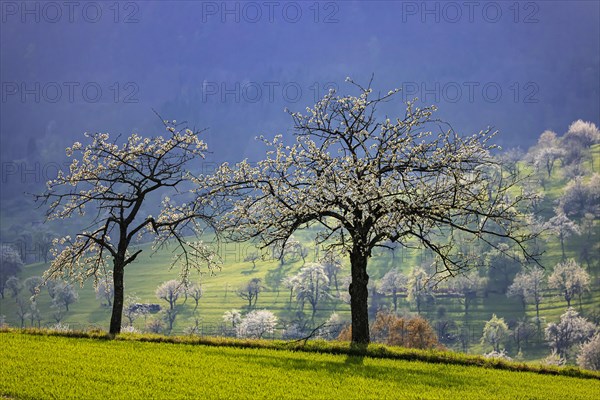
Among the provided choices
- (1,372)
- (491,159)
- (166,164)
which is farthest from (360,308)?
(1,372)

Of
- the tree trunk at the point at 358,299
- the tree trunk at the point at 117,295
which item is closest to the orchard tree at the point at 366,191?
the tree trunk at the point at 358,299

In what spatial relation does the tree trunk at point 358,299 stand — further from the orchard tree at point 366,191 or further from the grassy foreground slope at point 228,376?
the grassy foreground slope at point 228,376

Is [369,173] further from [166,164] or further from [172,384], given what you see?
[172,384]

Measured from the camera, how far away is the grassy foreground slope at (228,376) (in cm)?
1819

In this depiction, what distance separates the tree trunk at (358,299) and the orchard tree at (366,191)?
0.16 ft

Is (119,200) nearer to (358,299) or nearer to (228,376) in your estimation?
(358,299)

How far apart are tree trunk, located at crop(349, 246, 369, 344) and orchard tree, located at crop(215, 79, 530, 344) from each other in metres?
0.05

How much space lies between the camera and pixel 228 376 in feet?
67.4

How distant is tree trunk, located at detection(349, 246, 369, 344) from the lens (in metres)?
30.0

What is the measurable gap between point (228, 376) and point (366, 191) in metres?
11.5

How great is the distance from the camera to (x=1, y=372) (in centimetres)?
1930

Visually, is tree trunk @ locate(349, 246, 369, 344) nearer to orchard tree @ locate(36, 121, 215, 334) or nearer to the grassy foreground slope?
the grassy foreground slope

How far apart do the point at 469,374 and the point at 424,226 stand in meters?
7.49

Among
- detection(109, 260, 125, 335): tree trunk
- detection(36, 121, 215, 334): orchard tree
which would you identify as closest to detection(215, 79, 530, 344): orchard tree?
detection(36, 121, 215, 334): orchard tree
